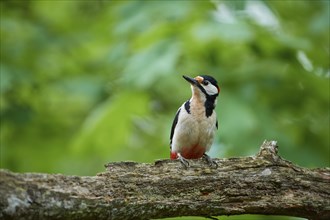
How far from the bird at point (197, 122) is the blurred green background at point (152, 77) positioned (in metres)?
0.26

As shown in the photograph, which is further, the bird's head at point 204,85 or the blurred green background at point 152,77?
the blurred green background at point 152,77

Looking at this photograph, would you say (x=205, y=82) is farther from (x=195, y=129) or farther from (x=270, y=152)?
(x=270, y=152)

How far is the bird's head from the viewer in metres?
5.88

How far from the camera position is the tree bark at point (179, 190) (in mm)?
3854

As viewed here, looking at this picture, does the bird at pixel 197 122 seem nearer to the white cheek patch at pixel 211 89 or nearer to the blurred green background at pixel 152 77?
the white cheek patch at pixel 211 89

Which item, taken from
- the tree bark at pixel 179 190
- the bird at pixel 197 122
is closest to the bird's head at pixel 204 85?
the bird at pixel 197 122

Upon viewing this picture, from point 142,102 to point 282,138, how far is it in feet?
4.50

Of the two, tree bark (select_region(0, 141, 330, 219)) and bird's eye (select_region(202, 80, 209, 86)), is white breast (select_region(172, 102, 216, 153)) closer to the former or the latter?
bird's eye (select_region(202, 80, 209, 86))

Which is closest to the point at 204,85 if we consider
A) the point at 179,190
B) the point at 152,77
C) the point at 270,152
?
the point at 152,77

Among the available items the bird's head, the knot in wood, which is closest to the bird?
the bird's head

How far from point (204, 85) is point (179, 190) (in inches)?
64.4

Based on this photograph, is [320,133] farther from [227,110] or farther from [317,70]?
[227,110]

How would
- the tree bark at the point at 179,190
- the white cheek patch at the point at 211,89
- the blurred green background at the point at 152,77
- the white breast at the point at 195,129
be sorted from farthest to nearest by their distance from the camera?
the blurred green background at the point at 152,77, the white cheek patch at the point at 211,89, the white breast at the point at 195,129, the tree bark at the point at 179,190

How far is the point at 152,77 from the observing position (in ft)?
20.4
